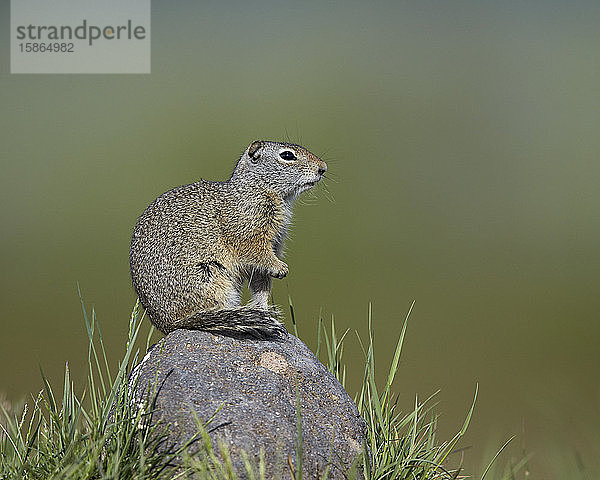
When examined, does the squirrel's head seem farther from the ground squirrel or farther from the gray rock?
the gray rock

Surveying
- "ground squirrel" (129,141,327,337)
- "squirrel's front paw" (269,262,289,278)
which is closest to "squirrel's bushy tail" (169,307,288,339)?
"ground squirrel" (129,141,327,337)

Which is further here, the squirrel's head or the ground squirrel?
the squirrel's head

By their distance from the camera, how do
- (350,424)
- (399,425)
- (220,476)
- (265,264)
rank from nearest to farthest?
(220,476) < (350,424) < (399,425) < (265,264)

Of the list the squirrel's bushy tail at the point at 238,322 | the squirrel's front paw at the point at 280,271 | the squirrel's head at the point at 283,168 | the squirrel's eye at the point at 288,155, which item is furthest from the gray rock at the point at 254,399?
the squirrel's eye at the point at 288,155

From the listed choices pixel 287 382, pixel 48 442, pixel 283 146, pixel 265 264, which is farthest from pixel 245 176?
pixel 48 442

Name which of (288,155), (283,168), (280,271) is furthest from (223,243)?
(288,155)

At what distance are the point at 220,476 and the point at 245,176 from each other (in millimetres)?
2635

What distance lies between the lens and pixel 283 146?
→ 5711 mm

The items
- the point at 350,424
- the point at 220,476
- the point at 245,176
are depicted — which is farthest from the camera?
the point at 245,176

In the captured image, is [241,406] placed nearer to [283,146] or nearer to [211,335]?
[211,335]

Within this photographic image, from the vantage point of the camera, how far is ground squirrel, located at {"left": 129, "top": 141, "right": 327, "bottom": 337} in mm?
5113

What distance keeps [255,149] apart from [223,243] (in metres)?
0.85

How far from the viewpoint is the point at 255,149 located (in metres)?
5.75

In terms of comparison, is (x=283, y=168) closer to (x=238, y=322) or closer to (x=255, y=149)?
(x=255, y=149)
